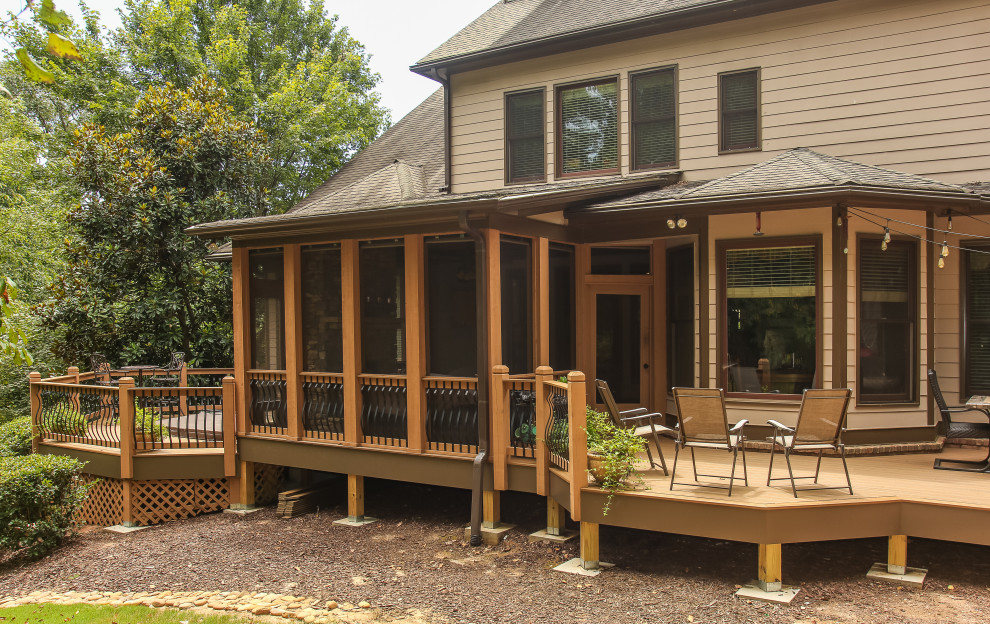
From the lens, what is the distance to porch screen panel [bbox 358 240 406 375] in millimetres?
8742

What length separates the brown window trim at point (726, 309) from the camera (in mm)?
8008

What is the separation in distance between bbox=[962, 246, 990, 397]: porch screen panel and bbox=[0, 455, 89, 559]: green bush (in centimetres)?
1095

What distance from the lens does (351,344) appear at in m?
8.71

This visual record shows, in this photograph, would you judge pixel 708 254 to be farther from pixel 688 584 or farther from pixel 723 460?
pixel 688 584

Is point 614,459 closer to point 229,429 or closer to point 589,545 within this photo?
point 589,545

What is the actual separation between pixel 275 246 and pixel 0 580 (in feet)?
15.7

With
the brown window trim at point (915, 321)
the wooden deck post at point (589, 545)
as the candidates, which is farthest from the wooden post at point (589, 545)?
the brown window trim at point (915, 321)

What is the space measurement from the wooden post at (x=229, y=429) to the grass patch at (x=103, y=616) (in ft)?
10.1

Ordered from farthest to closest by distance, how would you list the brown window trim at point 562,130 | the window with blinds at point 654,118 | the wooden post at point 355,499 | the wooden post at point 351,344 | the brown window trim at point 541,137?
the brown window trim at point 541,137
the brown window trim at point 562,130
the window with blinds at point 654,118
the wooden post at point 355,499
the wooden post at point 351,344

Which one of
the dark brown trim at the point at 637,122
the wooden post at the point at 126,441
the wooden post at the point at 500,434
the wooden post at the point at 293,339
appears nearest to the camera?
the wooden post at the point at 500,434

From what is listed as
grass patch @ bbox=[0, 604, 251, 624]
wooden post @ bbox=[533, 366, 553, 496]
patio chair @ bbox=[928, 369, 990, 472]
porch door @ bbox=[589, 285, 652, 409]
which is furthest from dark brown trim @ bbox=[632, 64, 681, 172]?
grass patch @ bbox=[0, 604, 251, 624]

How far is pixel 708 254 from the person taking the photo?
8.69 m

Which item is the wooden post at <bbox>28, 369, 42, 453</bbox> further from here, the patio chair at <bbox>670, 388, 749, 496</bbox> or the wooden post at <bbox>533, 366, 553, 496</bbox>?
the patio chair at <bbox>670, 388, 749, 496</bbox>

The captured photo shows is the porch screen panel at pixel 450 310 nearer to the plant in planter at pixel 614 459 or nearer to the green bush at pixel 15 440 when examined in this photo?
the plant in planter at pixel 614 459
